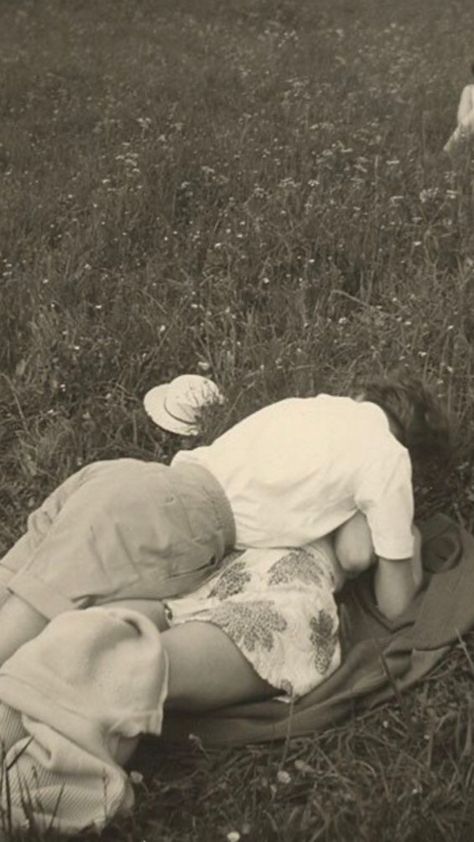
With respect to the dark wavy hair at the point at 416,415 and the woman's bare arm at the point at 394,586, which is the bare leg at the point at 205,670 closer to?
A: the woman's bare arm at the point at 394,586

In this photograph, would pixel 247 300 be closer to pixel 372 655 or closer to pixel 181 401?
pixel 181 401

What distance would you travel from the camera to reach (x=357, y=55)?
1066 centimetres

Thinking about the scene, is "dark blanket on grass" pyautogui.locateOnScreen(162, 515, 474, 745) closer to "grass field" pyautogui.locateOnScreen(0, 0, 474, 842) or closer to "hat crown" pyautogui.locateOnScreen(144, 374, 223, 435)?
"grass field" pyautogui.locateOnScreen(0, 0, 474, 842)

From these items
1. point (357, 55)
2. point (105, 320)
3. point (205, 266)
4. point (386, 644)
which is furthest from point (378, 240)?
point (357, 55)

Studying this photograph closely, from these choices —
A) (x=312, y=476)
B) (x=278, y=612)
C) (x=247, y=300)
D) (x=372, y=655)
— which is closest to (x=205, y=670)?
(x=278, y=612)

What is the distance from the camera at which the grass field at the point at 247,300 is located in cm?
286

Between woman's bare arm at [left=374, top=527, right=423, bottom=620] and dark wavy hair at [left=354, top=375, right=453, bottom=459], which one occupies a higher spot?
dark wavy hair at [left=354, top=375, right=453, bottom=459]

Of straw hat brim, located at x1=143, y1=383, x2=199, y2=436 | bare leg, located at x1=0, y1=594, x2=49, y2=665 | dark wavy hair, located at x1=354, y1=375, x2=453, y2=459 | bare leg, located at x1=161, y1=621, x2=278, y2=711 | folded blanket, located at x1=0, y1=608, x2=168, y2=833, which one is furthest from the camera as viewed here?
straw hat brim, located at x1=143, y1=383, x2=199, y2=436

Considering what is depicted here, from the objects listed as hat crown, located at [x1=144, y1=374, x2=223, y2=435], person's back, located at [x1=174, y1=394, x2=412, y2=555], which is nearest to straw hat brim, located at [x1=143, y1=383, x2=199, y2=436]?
hat crown, located at [x1=144, y1=374, x2=223, y2=435]

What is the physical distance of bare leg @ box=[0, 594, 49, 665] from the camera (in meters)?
2.98

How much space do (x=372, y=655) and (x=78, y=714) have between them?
992 millimetres

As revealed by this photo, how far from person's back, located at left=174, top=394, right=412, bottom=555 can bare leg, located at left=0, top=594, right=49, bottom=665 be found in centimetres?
64

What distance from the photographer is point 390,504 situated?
10.7 ft

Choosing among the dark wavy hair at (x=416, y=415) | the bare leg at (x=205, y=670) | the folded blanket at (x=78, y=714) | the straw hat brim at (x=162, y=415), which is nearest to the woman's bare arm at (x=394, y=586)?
the dark wavy hair at (x=416, y=415)
